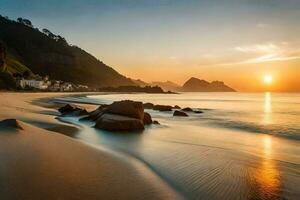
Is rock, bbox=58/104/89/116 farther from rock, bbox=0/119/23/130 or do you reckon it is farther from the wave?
rock, bbox=0/119/23/130

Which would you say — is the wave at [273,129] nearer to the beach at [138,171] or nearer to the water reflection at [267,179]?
the beach at [138,171]

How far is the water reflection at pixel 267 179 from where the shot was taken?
8226 mm

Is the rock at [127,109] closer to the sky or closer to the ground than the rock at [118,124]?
closer to the sky

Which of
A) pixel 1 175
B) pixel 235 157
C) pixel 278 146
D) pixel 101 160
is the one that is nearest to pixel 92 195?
pixel 1 175

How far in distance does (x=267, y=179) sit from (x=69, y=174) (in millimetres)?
6050

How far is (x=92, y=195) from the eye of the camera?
23.2 feet

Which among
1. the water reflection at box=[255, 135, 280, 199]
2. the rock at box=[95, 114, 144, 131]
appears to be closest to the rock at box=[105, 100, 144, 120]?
the rock at box=[95, 114, 144, 131]

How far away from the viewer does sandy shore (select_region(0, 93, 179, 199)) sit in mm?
7059

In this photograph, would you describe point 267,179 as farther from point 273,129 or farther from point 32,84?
point 32,84

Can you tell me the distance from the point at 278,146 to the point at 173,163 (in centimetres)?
908

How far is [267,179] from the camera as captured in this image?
386 inches

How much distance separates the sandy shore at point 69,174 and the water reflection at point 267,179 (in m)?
2.47

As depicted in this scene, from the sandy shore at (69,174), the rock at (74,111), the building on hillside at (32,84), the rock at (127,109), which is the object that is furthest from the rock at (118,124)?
the building on hillside at (32,84)

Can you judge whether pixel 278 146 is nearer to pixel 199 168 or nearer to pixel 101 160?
pixel 199 168
